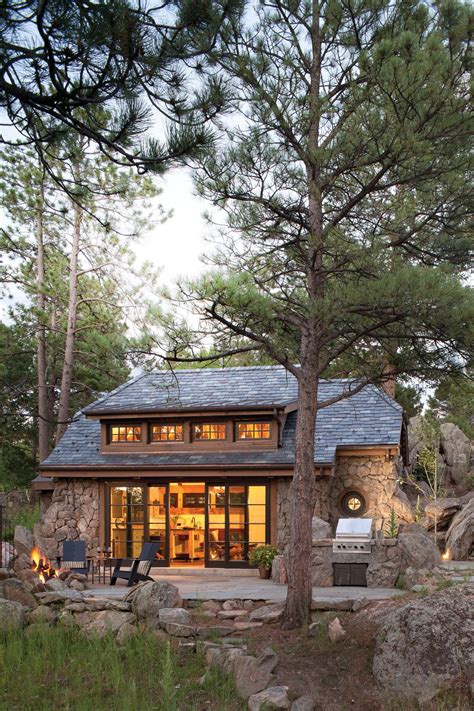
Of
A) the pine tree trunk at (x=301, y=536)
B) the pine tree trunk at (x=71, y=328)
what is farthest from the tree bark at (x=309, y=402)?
the pine tree trunk at (x=71, y=328)

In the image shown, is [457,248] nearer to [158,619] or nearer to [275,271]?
[275,271]

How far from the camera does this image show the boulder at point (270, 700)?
6.71 metres

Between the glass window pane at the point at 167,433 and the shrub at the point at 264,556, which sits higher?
the glass window pane at the point at 167,433

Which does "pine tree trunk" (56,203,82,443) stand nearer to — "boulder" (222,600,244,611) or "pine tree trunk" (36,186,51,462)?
"pine tree trunk" (36,186,51,462)

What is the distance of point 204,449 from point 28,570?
5330 millimetres

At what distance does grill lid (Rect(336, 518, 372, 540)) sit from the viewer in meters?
11.3

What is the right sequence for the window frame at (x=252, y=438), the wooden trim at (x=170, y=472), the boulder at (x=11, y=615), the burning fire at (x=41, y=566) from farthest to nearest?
the window frame at (x=252, y=438)
the wooden trim at (x=170, y=472)
the burning fire at (x=41, y=566)
the boulder at (x=11, y=615)

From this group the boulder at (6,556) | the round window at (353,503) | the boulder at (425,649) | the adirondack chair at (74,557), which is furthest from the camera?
the round window at (353,503)

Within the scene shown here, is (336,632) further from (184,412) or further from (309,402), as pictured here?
(184,412)

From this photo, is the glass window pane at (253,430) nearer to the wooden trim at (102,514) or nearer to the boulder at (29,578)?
the wooden trim at (102,514)

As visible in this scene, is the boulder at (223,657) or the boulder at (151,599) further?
the boulder at (151,599)

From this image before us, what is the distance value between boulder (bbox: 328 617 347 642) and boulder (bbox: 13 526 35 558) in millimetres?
5701

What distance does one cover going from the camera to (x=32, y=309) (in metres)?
21.9

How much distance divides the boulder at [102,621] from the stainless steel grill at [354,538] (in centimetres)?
348
